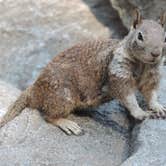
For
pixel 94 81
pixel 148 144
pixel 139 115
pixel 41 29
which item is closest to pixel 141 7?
pixel 41 29

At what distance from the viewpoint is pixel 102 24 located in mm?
10617

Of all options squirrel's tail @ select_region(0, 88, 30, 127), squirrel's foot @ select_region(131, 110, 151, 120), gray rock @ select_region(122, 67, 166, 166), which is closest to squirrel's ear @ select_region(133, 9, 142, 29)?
squirrel's foot @ select_region(131, 110, 151, 120)

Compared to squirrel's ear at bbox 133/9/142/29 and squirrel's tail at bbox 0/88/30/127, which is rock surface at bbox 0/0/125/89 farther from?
squirrel's ear at bbox 133/9/142/29

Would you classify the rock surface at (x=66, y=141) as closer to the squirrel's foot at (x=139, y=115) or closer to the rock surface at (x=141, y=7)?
the squirrel's foot at (x=139, y=115)

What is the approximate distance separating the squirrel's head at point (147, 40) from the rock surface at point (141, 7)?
3248 millimetres

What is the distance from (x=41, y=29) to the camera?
10469mm

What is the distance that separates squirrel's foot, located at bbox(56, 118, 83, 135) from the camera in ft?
21.6

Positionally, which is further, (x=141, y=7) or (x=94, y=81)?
(x=141, y=7)

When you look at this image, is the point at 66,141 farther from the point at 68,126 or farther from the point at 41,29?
the point at 41,29

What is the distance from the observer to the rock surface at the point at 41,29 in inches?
391

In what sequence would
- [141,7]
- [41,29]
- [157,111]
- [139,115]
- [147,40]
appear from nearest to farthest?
[147,40], [139,115], [157,111], [141,7], [41,29]

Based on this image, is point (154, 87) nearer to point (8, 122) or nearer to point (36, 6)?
point (8, 122)

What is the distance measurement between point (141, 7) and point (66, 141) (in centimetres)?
395

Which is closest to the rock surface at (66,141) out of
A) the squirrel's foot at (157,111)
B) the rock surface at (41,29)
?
the squirrel's foot at (157,111)
